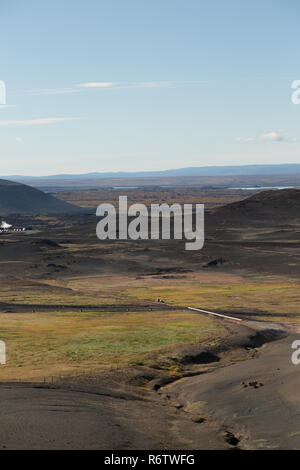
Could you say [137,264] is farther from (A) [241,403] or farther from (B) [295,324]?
(A) [241,403]

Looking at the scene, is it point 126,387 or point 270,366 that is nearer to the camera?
point 126,387

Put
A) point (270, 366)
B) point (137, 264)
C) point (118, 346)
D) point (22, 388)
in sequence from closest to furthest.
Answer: point (22, 388)
point (270, 366)
point (118, 346)
point (137, 264)

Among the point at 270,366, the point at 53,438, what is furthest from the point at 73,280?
the point at 53,438

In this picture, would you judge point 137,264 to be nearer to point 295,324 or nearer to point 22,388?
point 295,324

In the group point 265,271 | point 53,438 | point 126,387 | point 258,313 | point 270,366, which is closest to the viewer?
point 53,438

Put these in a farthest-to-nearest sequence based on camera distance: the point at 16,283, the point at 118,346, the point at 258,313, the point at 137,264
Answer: the point at 137,264 < the point at 16,283 < the point at 258,313 < the point at 118,346

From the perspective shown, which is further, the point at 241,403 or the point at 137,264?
the point at 137,264

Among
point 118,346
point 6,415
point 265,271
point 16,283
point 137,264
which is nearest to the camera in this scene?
point 6,415

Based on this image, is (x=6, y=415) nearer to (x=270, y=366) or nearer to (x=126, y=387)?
(x=126, y=387)

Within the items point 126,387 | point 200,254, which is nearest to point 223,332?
point 126,387

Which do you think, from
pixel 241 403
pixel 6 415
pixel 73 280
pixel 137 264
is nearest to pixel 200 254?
pixel 137 264
